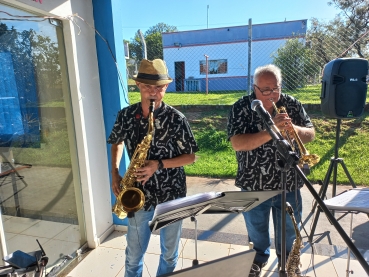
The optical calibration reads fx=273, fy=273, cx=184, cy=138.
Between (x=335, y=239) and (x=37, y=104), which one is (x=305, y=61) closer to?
(x=335, y=239)

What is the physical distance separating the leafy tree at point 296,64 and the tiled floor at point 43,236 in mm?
4316

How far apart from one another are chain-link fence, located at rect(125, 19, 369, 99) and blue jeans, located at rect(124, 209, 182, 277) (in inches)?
117

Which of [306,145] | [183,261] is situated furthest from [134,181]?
[306,145]

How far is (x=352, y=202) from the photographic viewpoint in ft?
5.78

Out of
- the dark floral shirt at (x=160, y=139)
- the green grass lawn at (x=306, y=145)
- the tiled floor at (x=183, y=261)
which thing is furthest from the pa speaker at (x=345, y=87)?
the green grass lawn at (x=306, y=145)

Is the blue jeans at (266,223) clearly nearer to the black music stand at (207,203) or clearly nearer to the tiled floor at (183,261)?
the tiled floor at (183,261)

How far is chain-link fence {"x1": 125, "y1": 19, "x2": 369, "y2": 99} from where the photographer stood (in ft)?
15.4

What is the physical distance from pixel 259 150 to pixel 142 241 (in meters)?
1.07

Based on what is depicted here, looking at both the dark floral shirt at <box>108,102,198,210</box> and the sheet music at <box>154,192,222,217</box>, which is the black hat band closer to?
the dark floral shirt at <box>108,102,198,210</box>

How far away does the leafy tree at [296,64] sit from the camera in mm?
4918

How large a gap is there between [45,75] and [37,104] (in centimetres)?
28

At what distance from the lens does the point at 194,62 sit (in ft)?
23.2

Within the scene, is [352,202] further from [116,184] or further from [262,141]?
[116,184]

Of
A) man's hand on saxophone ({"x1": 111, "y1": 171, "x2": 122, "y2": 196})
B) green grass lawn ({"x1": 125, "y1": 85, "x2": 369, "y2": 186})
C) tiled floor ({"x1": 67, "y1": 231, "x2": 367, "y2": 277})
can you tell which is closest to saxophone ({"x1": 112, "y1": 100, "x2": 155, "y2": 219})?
man's hand on saxophone ({"x1": 111, "y1": 171, "x2": 122, "y2": 196})
